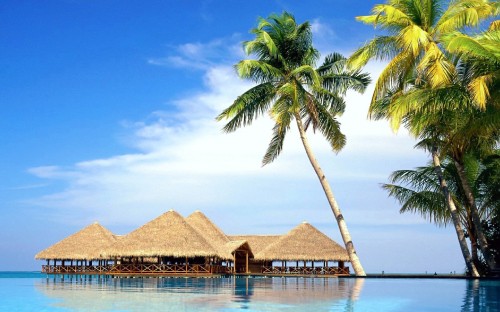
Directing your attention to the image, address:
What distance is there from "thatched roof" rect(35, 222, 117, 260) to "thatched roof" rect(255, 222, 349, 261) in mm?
7787

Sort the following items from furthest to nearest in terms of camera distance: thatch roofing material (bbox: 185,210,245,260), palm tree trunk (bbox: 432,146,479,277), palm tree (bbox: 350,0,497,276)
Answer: thatch roofing material (bbox: 185,210,245,260)
palm tree trunk (bbox: 432,146,479,277)
palm tree (bbox: 350,0,497,276)

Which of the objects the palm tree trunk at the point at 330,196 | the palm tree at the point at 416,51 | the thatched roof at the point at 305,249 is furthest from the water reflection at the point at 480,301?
the thatched roof at the point at 305,249

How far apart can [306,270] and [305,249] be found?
3.55 ft

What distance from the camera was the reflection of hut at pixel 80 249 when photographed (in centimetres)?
2789

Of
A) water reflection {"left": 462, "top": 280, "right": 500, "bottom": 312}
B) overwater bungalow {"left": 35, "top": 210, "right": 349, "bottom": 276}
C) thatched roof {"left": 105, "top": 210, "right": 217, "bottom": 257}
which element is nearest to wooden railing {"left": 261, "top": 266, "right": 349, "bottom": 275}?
overwater bungalow {"left": 35, "top": 210, "right": 349, "bottom": 276}

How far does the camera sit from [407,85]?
708 inches

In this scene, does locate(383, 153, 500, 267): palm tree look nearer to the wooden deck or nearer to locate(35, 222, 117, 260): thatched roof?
the wooden deck

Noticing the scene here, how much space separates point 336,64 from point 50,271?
1840 centimetres

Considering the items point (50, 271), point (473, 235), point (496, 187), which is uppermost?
point (496, 187)

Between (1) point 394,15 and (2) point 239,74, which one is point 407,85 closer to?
(1) point 394,15

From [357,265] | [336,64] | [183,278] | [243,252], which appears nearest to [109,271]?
[183,278]

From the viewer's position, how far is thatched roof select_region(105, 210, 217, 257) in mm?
24078

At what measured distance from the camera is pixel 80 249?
2808 cm

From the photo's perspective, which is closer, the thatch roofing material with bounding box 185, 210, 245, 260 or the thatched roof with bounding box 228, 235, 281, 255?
the thatch roofing material with bounding box 185, 210, 245, 260
